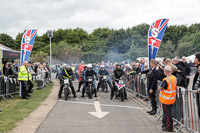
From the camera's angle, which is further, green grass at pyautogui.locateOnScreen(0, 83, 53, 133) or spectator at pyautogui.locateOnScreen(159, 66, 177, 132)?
green grass at pyautogui.locateOnScreen(0, 83, 53, 133)

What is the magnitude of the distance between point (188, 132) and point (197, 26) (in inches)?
2804

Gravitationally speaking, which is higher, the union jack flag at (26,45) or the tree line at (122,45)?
the tree line at (122,45)

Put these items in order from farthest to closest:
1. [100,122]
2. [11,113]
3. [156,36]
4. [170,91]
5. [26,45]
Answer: [26,45] < [156,36] < [11,113] < [100,122] < [170,91]

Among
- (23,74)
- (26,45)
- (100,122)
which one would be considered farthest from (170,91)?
(26,45)

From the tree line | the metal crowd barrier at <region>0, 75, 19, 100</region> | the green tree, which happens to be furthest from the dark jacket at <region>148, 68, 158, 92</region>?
the green tree

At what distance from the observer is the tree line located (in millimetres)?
51125

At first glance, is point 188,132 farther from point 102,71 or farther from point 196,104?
point 102,71

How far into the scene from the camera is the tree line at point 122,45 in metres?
51.1

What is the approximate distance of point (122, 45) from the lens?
212 ft

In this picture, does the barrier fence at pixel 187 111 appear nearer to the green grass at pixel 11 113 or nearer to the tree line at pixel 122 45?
the green grass at pixel 11 113

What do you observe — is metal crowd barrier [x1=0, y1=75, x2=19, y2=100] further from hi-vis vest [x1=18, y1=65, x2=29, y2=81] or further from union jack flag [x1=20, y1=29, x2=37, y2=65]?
union jack flag [x1=20, y1=29, x2=37, y2=65]

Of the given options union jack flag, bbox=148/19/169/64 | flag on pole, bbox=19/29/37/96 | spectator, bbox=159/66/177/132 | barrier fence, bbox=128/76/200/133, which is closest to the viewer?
barrier fence, bbox=128/76/200/133

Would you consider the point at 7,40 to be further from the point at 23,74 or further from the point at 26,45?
the point at 23,74

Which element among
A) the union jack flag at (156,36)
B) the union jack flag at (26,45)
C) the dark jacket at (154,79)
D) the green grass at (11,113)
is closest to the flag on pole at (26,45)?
the union jack flag at (26,45)
